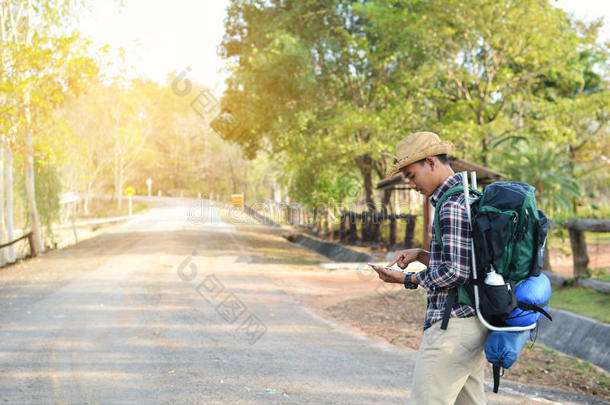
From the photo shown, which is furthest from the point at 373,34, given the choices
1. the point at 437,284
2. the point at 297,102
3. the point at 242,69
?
the point at 437,284

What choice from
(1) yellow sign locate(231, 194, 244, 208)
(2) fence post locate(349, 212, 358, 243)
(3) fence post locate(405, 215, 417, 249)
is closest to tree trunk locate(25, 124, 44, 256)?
(2) fence post locate(349, 212, 358, 243)

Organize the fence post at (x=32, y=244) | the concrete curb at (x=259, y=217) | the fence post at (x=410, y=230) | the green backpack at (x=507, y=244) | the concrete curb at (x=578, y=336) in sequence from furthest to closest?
the concrete curb at (x=259, y=217) → the fence post at (x=410, y=230) → the fence post at (x=32, y=244) → the concrete curb at (x=578, y=336) → the green backpack at (x=507, y=244)

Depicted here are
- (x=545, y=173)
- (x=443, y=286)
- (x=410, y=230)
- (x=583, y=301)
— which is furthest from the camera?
(x=545, y=173)

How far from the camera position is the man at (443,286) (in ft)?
9.93

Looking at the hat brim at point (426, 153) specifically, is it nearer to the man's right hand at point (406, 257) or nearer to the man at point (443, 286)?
the man at point (443, 286)

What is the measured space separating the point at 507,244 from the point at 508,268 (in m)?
0.12

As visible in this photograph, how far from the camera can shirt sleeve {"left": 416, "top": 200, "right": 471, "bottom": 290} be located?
3002 millimetres

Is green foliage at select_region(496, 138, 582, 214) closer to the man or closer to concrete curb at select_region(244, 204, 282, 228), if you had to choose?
concrete curb at select_region(244, 204, 282, 228)

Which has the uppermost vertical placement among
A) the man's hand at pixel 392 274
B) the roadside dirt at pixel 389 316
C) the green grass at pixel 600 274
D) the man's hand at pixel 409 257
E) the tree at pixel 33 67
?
the tree at pixel 33 67

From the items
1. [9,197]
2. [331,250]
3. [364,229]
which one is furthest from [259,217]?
[9,197]

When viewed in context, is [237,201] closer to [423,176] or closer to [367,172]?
[367,172]

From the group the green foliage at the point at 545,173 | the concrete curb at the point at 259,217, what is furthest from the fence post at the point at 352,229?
the concrete curb at the point at 259,217

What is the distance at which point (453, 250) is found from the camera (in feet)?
9.89

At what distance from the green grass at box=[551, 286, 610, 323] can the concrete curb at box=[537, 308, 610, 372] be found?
0.62ft
